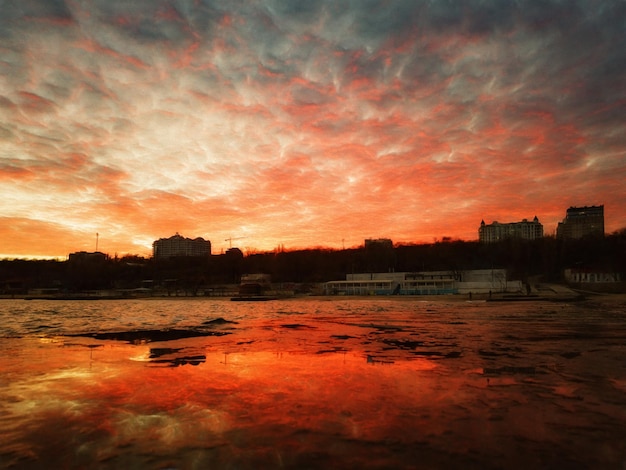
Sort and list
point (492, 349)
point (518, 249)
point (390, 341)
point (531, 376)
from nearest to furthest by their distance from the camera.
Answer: point (531, 376) → point (492, 349) → point (390, 341) → point (518, 249)

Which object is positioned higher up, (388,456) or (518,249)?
(518,249)

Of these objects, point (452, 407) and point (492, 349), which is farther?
point (492, 349)

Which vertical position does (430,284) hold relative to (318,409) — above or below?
above

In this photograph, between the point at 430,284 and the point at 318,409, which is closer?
the point at 318,409

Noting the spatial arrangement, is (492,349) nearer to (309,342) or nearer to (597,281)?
(309,342)

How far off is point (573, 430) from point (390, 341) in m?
16.8

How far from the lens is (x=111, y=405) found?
11.8 metres

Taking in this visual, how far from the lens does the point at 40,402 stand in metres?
12.1

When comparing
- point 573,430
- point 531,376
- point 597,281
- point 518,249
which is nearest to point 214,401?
point 573,430

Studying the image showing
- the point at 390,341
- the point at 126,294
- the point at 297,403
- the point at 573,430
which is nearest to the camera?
the point at 573,430

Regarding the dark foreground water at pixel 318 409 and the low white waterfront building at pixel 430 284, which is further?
the low white waterfront building at pixel 430 284

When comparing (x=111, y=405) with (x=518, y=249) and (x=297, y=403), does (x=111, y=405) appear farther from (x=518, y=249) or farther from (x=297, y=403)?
(x=518, y=249)

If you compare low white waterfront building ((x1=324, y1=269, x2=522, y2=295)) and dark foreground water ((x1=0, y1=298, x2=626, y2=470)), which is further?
low white waterfront building ((x1=324, y1=269, x2=522, y2=295))

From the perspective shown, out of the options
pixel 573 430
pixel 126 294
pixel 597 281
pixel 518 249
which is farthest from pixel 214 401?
pixel 518 249
